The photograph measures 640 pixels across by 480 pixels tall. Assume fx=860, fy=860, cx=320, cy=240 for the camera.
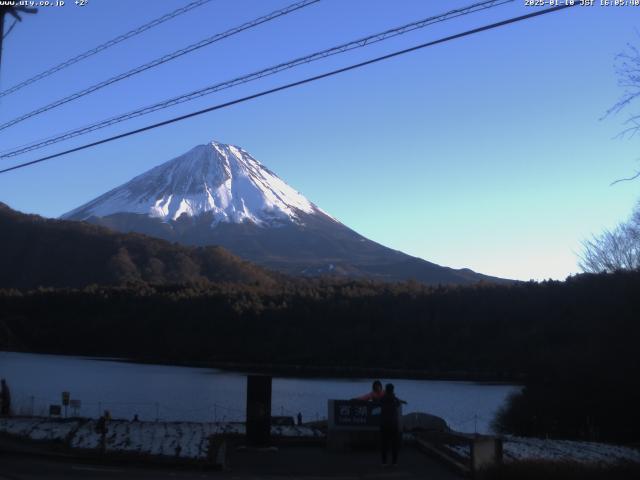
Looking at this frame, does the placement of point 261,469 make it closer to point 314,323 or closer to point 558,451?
point 558,451

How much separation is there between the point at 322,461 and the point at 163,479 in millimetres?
3485

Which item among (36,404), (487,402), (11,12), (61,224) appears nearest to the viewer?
(11,12)

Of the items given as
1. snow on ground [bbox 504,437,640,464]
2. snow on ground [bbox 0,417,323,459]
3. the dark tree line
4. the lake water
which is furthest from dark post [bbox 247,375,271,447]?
the dark tree line

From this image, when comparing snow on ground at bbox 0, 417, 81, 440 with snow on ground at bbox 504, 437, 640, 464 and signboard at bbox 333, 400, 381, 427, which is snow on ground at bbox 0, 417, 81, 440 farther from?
snow on ground at bbox 504, 437, 640, 464

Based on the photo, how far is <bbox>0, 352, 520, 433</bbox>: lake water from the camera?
125ft

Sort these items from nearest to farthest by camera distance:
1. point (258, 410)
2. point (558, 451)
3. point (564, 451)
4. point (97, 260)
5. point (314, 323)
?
1. point (258, 410)
2. point (558, 451)
3. point (564, 451)
4. point (314, 323)
5. point (97, 260)

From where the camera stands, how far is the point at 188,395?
160 feet

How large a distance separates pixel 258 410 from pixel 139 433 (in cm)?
289

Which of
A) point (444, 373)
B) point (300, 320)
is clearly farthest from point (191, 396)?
point (300, 320)

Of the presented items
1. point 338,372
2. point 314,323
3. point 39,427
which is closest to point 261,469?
point 39,427

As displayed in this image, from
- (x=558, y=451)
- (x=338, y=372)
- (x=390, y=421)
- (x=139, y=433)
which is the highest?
(x=338, y=372)

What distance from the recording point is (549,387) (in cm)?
3981

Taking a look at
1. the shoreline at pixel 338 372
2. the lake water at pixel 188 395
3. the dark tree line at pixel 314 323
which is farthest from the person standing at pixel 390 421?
the shoreline at pixel 338 372

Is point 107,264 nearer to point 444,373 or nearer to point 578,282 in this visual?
point 444,373
